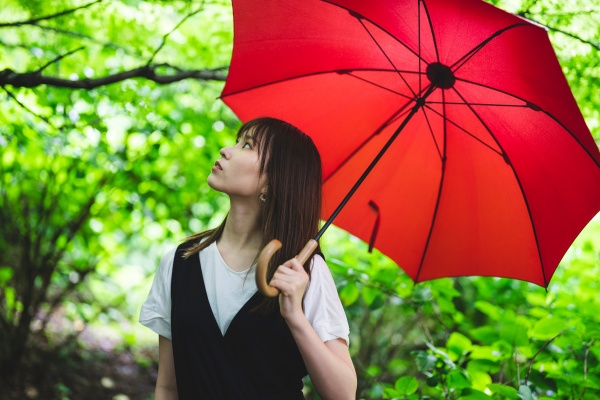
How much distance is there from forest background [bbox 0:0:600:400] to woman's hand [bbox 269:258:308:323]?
3.39 ft

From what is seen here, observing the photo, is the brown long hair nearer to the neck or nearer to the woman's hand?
the neck

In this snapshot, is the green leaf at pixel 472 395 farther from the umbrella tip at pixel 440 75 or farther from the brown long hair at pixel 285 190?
the umbrella tip at pixel 440 75

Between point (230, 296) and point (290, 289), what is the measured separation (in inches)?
13.1

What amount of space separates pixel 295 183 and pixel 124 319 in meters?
4.76

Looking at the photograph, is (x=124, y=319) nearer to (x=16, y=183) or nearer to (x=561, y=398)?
(x=16, y=183)

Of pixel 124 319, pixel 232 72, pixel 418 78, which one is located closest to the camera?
pixel 418 78

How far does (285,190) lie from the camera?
197 cm

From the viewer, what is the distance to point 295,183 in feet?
6.56

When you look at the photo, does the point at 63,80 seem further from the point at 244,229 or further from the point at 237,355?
the point at 237,355

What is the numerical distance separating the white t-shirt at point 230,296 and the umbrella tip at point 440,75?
80 cm

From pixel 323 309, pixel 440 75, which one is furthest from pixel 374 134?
pixel 323 309

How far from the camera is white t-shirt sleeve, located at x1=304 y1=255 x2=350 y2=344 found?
1.79 meters

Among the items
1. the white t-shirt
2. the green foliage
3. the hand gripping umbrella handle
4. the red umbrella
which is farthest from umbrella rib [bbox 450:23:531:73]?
the green foliage

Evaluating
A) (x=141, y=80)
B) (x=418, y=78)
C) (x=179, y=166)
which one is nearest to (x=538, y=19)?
(x=418, y=78)
